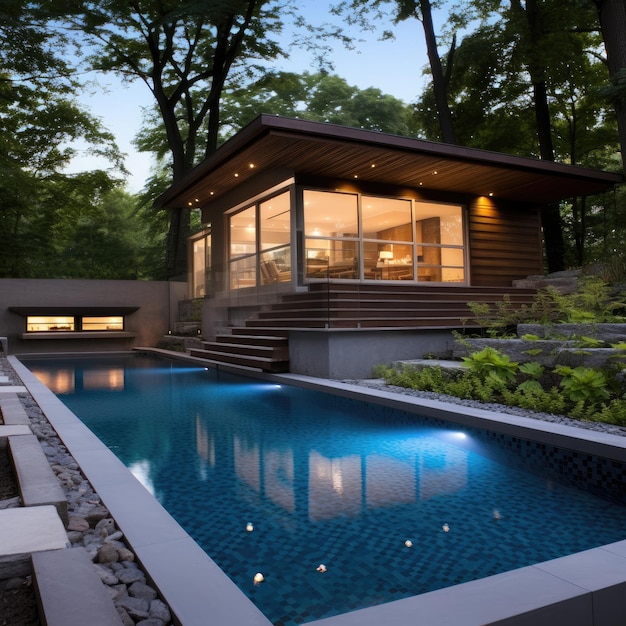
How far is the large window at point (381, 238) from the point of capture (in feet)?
38.9

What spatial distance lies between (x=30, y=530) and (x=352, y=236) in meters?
10.5

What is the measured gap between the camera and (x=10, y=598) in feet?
6.04

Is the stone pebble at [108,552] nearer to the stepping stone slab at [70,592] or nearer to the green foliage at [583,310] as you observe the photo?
the stepping stone slab at [70,592]

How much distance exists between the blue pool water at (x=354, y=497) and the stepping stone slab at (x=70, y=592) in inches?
26.8

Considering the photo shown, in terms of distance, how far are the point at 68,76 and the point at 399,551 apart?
837 inches

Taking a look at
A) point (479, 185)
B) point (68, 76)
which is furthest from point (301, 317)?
point (68, 76)

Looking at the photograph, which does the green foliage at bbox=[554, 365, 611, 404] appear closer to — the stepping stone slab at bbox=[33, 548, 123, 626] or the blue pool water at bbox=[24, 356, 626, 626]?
the blue pool water at bbox=[24, 356, 626, 626]

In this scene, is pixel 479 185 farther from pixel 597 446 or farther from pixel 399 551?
pixel 399 551

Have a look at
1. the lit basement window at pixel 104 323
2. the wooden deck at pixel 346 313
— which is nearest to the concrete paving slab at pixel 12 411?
the wooden deck at pixel 346 313

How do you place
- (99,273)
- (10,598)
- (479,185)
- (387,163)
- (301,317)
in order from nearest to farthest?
(10,598)
(301,317)
(387,163)
(479,185)
(99,273)

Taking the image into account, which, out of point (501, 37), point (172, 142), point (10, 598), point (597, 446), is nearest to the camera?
point (10, 598)

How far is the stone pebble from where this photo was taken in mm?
1856

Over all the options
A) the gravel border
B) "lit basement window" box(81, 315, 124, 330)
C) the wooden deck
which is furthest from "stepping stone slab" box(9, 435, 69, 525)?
"lit basement window" box(81, 315, 124, 330)

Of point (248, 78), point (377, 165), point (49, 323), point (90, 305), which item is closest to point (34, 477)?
point (377, 165)
